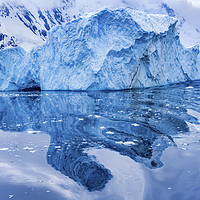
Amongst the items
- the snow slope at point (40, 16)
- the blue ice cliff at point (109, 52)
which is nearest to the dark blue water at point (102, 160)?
the blue ice cliff at point (109, 52)

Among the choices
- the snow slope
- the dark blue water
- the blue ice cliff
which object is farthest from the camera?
the snow slope

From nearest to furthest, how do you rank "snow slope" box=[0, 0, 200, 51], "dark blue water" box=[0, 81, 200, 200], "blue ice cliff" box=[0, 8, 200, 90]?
1. "dark blue water" box=[0, 81, 200, 200]
2. "blue ice cliff" box=[0, 8, 200, 90]
3. "snow slope" box=[0, 0, 200, 51]

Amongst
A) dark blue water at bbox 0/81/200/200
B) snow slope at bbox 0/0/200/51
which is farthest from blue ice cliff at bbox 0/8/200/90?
snow slope at bbox 0/0/200/51

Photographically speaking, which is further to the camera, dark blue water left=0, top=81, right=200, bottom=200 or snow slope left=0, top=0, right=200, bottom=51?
snow slope left=0, top=0, right=200, bottom=51

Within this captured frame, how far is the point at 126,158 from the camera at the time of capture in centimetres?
291

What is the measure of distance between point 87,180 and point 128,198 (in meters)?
0.52

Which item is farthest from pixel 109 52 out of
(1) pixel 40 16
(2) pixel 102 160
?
(1) pixel 40 16

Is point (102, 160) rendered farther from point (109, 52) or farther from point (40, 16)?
point (40, 16)

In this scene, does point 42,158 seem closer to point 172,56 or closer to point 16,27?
point 172,56

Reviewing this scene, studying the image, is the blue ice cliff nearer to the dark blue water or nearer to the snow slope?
the dark blue water

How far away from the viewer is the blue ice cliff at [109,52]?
12953mm

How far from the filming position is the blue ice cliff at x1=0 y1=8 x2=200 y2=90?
12953 mm

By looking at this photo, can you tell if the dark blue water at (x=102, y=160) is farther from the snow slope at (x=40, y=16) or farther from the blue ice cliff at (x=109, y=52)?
the snow slope at (x=40, y=16)

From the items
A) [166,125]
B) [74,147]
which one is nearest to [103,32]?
[166,125]
